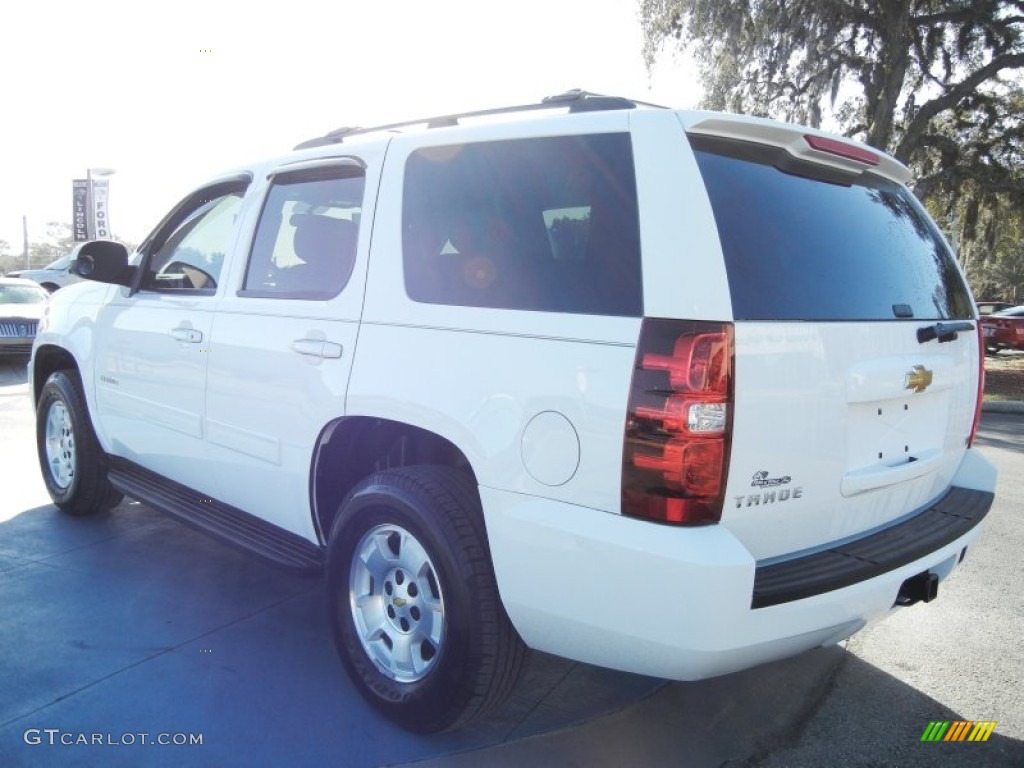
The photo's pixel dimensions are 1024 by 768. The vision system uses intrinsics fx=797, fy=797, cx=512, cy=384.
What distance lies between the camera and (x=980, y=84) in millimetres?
16391

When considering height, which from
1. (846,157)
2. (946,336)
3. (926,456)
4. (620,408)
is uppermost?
(846,157)

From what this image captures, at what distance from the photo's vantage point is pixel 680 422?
2.05m

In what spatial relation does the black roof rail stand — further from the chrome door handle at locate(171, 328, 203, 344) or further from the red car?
the red car

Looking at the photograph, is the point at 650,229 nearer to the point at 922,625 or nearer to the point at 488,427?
the point at 488,427

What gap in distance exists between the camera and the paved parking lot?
2.67 m

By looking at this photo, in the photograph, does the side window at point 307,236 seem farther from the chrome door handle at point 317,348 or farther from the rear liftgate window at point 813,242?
the rear liftgate window at point 813,242

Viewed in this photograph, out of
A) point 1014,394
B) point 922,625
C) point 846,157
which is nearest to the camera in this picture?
point 846,157

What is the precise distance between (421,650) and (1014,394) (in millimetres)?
14442

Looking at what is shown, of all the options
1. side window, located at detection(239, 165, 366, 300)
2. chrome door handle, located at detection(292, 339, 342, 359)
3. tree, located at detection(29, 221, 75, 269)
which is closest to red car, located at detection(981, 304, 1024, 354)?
side window, located at detection(239, 165, 366, 300)

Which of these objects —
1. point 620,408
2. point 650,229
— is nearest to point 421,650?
point 620,408

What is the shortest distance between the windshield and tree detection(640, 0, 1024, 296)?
1228 centimetres

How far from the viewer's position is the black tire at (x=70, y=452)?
4.65 metres

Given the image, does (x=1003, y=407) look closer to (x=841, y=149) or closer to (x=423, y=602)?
(x=841, y=149)

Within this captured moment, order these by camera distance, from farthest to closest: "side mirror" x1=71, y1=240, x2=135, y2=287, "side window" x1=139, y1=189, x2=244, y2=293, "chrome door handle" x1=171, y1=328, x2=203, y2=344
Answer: "side mirror" x1=71, y1=240, x2=135, y2=287 < "side window" x1=139, y1=189, x2=244, y2=293 < "chrome door handle" x1=171, y1=328, x2=203, y2=344
